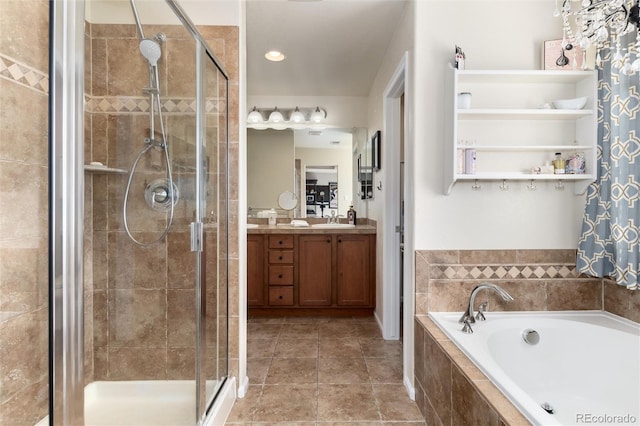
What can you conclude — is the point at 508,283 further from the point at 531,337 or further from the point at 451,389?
the point at 451,389

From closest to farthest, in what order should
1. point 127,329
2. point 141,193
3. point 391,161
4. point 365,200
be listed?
point 141,193 → point 127,329 → point 391,161 → point 365,200

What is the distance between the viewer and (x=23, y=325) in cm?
135

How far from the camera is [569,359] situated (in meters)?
1.75

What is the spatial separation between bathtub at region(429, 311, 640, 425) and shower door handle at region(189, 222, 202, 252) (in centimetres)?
134

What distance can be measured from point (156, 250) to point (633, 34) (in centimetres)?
263

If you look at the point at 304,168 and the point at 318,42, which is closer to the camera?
the point at 318,42

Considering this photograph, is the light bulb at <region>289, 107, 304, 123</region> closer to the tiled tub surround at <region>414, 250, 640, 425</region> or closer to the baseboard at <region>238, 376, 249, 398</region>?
the tiled tub surround at <region>414, 250, 640, 425</region>

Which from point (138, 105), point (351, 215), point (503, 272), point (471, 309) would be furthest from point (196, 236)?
point (351, 215)

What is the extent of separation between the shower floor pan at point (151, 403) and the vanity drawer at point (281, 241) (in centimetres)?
178

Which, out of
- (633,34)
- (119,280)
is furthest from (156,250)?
(633,34)

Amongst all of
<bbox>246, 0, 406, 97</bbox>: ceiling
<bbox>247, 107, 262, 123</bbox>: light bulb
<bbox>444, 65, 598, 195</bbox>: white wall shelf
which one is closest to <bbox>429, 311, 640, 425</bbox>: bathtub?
<bbox>444, 65, 598, 195</bbox>: white wall shelf

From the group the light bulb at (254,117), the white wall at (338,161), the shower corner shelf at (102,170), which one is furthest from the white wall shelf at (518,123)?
the light bulb at (254,117)

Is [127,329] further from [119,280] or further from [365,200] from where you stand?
[365,200]

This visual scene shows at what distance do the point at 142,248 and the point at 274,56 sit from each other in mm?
2120
